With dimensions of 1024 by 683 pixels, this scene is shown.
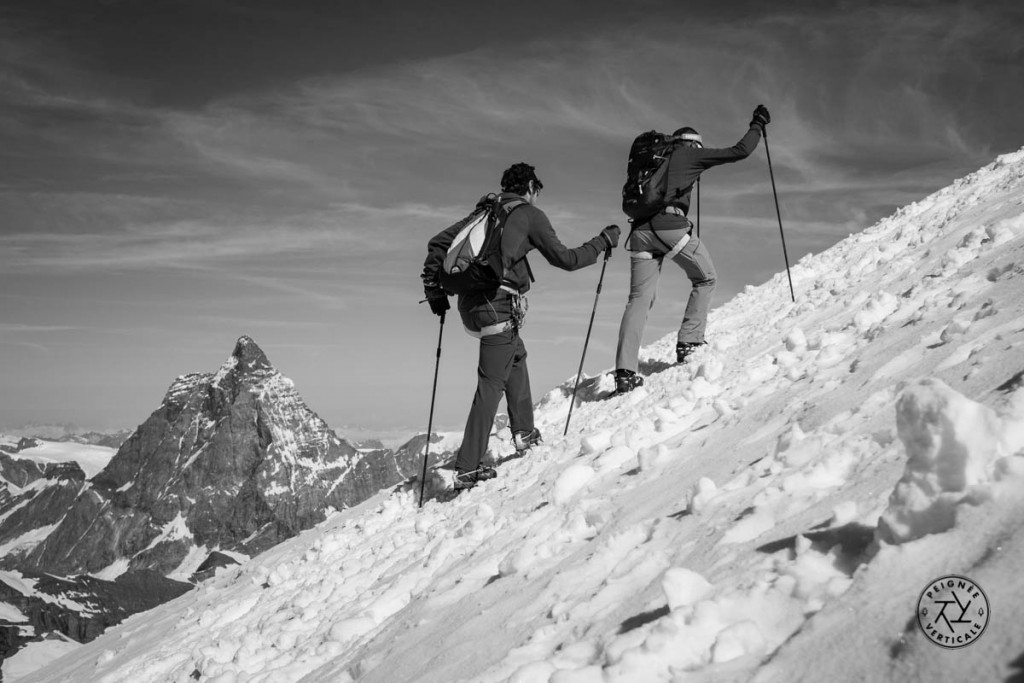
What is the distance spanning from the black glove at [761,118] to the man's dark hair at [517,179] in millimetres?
3822

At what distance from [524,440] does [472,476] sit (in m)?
1.10

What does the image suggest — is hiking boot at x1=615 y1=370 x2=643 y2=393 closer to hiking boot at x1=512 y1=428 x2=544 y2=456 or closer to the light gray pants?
the light gray pants

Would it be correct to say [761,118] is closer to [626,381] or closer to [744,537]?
[626,381]

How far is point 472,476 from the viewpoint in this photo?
29.6 feet

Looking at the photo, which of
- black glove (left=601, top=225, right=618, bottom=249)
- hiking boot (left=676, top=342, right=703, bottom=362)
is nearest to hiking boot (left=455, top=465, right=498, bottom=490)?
black glove (left=601, top=225, right=618, bottom=249)

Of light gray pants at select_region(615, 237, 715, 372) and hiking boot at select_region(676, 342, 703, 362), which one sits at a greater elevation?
light gray pants at select_region(615, 237, 715, 372)

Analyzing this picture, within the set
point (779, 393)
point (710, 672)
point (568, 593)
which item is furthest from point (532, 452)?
point (710, 672)

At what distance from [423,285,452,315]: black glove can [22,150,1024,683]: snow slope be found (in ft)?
7.71

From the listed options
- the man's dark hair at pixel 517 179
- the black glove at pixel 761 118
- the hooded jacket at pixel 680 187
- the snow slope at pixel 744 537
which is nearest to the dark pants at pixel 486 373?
the snow slope at pixel 744 537

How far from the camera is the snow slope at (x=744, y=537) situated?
211 cm

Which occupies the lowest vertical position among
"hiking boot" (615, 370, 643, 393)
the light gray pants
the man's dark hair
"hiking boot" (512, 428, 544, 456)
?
"hiking boot" (512, 428, 544, 456)

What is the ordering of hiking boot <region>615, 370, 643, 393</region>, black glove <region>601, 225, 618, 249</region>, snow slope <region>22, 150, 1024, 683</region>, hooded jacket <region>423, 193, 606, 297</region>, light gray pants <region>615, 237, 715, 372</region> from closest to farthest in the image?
snow slope <region>22, 150, 1024, 683</region>
hooded jacket <region>423, 193, 606, 297</region>
black glove <region>601, 225, 618, 249</region>
light gray pants <region>615, 237, 715, 372</region>
hiking boot <region>615, 370, 643, 393</region>

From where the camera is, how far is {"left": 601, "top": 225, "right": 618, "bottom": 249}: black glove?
8961mm

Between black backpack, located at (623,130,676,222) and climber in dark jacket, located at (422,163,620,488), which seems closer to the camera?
climber in dark jacket, located at (422,163,620,488)
